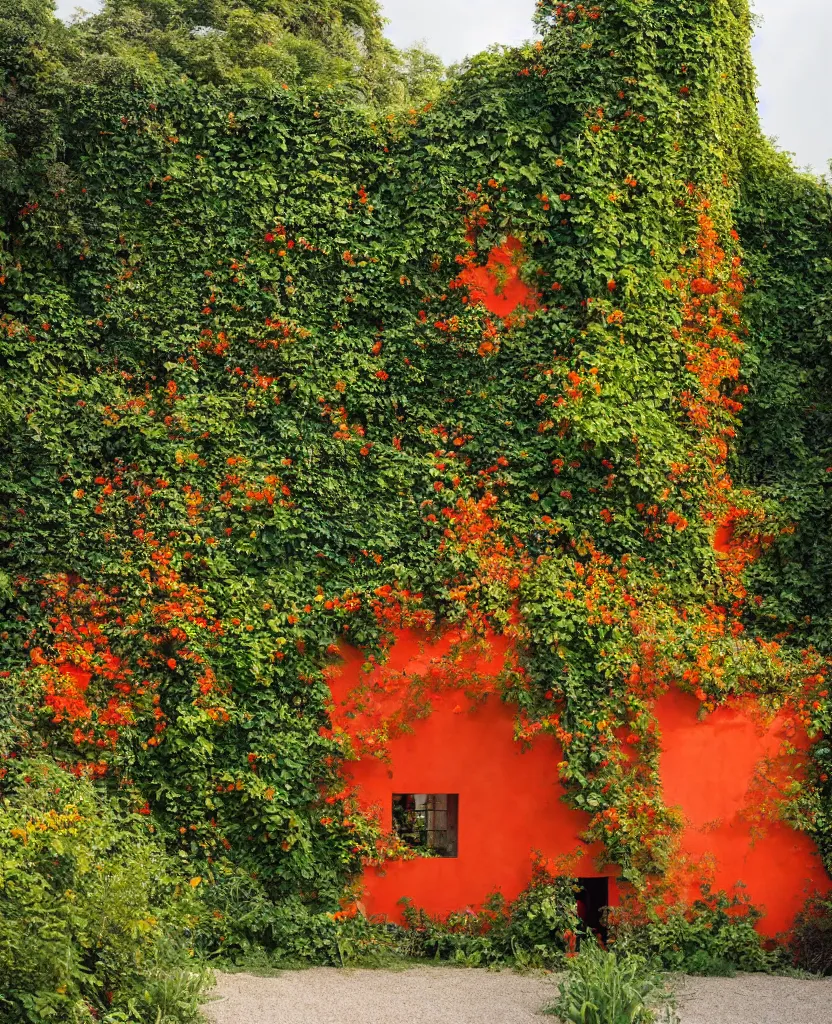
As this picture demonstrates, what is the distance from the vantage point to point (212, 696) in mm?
10523

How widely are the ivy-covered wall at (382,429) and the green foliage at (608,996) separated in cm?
133

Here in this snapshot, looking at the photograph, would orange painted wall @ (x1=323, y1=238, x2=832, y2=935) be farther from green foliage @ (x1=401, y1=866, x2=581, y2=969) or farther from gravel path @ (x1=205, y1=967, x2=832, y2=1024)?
gravel path @ (x1=205, y1=967, x2=832, y2=1024)

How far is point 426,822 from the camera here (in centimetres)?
1102

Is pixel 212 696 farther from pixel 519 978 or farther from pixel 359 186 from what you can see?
pixel 359 186

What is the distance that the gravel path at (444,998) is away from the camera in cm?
852

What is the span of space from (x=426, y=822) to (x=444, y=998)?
2170 mm

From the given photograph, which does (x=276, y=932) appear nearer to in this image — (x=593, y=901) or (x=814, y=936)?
(x=593, y=901)

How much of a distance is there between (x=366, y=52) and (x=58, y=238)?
943 centimetres

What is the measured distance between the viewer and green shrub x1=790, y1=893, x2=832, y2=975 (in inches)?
410

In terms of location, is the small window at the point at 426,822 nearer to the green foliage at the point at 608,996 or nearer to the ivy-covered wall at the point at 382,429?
the ivy-covered wall at the point at 382,429

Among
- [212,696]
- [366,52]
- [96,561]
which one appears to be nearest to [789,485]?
[212,696]

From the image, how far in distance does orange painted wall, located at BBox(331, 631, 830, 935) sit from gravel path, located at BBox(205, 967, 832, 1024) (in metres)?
0.89

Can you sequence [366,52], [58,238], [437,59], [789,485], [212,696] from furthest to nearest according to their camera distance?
1. [437,59]
2. [366,52]
3. [789,485]
4. [58,238]
5. [212,696]

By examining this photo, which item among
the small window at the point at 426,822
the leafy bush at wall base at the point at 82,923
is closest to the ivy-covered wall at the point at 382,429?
the small window at the point at 426,822
